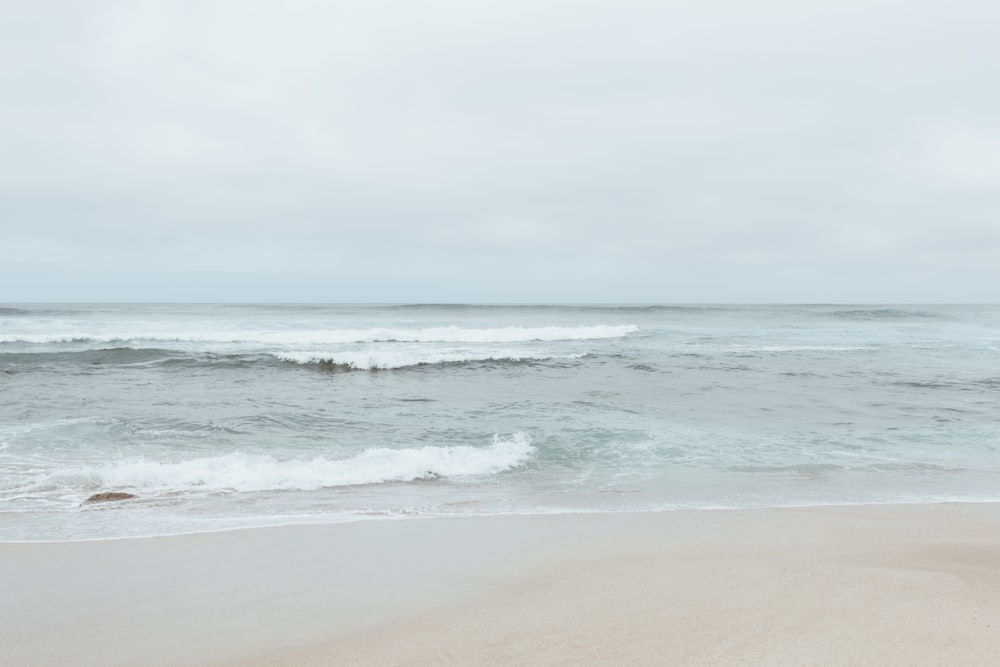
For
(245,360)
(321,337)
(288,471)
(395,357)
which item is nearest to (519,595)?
(288,471)

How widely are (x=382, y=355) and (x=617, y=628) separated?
18.0m

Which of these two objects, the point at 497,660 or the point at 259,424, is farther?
the point at 259,424

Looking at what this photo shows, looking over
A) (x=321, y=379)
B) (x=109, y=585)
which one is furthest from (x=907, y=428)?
(x=321, y=379)

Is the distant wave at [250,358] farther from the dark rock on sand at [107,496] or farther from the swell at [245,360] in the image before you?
the dark rock on sand at [107,496]

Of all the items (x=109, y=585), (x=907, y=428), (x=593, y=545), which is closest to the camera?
(x=109, y=585)

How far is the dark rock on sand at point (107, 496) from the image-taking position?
5852 mm

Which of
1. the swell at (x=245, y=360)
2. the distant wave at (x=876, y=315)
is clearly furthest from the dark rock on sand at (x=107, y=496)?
the distant wave at (x=876, y=315)

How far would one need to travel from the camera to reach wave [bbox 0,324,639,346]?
86.4 feet

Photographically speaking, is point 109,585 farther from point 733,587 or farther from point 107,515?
point 733,587

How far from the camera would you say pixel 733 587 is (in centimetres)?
366

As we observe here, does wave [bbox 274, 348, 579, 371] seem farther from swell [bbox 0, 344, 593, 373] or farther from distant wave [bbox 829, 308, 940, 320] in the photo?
distant wave [bbox 829, 308, 940, 320]

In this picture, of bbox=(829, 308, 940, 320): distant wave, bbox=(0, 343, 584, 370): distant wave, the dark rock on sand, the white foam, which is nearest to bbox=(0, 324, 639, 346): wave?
bbox=(0, 343, 584, 370): distant wave

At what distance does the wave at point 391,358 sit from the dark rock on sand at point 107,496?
1305 centimetres

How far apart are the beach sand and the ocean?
76 centimetres
